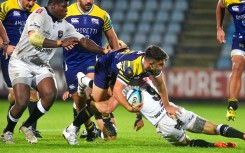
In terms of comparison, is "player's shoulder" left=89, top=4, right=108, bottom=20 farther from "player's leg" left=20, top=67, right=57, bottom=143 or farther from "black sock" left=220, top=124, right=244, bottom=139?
"black sock" left=220, top=124, right=244, bottom=139

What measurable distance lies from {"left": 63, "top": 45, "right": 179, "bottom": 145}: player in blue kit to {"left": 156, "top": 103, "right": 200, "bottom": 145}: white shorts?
191mm

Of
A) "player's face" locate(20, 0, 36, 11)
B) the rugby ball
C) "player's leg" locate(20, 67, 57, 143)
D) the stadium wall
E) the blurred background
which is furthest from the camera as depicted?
the blurred background

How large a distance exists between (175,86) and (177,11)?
539 centimetres

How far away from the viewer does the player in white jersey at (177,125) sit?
995 centimetres

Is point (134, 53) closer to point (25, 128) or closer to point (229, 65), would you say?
point (25, 128)

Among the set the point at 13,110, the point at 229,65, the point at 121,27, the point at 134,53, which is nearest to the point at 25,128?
the point at 13,110

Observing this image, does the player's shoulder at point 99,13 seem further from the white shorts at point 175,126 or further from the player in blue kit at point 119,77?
the white shorts at point 175,126

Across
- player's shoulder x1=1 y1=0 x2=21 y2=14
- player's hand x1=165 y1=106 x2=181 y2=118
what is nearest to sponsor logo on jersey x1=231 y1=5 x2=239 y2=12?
player's hand x1=165 y1=106 x2=181 y2=118

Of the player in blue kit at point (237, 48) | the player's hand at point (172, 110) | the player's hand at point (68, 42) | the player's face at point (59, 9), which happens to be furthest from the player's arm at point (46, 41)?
the player in blue kit at point (237, 48)

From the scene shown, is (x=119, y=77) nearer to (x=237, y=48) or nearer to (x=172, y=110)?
(x=172, y=110)

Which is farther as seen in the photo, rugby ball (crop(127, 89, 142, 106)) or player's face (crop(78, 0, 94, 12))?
player's face (crop(78, 0, 94, 12))

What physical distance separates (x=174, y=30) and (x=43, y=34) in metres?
15.8

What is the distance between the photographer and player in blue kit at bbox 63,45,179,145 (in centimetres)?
959

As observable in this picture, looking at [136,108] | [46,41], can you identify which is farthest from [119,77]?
[46,41]
